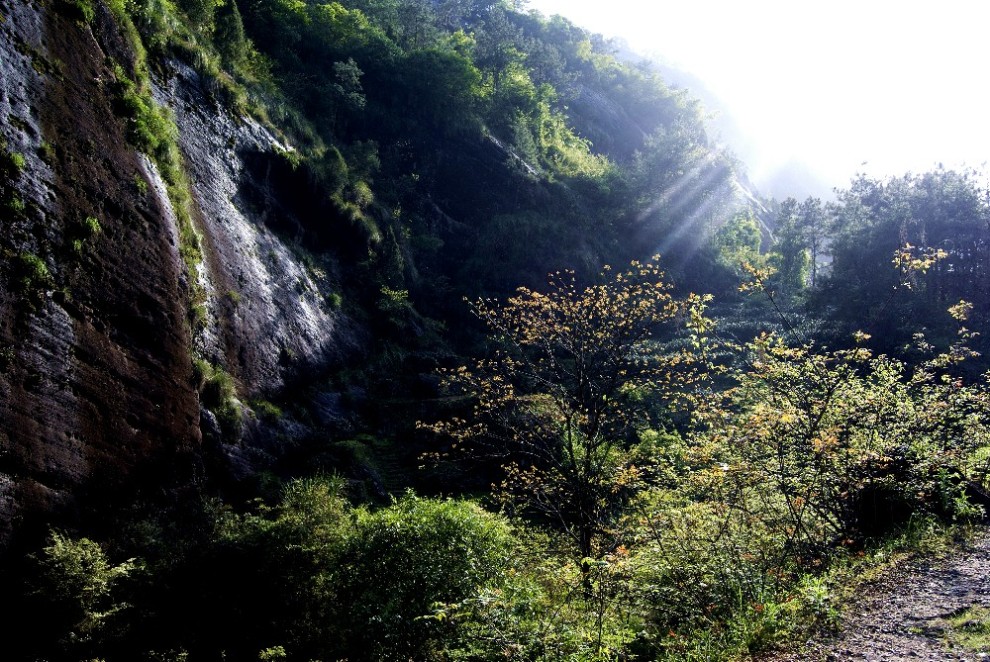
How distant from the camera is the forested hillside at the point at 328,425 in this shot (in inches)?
298

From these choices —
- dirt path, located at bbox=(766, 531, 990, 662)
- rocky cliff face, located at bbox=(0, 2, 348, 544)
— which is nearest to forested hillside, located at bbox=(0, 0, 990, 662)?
rocky cliff face, located at bbox=(0, 2, 348, 544)

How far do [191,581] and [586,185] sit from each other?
35.8 m

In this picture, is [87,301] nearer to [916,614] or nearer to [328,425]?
[328,425]

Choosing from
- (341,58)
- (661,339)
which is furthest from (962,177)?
(341,58)

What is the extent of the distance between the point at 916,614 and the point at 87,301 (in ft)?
45.1

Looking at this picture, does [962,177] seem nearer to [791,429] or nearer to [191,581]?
[791,429]

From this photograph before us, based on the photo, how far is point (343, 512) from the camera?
10516 mm

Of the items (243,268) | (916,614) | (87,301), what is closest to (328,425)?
(243,268)

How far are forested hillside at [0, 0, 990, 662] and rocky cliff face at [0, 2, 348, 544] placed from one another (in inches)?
2.3

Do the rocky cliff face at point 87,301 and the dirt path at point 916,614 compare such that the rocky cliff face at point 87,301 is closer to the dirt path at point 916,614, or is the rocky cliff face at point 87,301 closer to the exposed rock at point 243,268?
the exposed rock at point 243,268

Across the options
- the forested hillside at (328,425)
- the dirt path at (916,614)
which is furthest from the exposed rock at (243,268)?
the dirt path at (916,614)

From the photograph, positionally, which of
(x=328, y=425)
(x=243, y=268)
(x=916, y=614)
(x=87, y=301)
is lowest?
(x=916, y=614)

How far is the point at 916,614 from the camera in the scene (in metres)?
5.41

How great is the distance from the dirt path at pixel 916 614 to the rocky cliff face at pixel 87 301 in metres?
11.2
